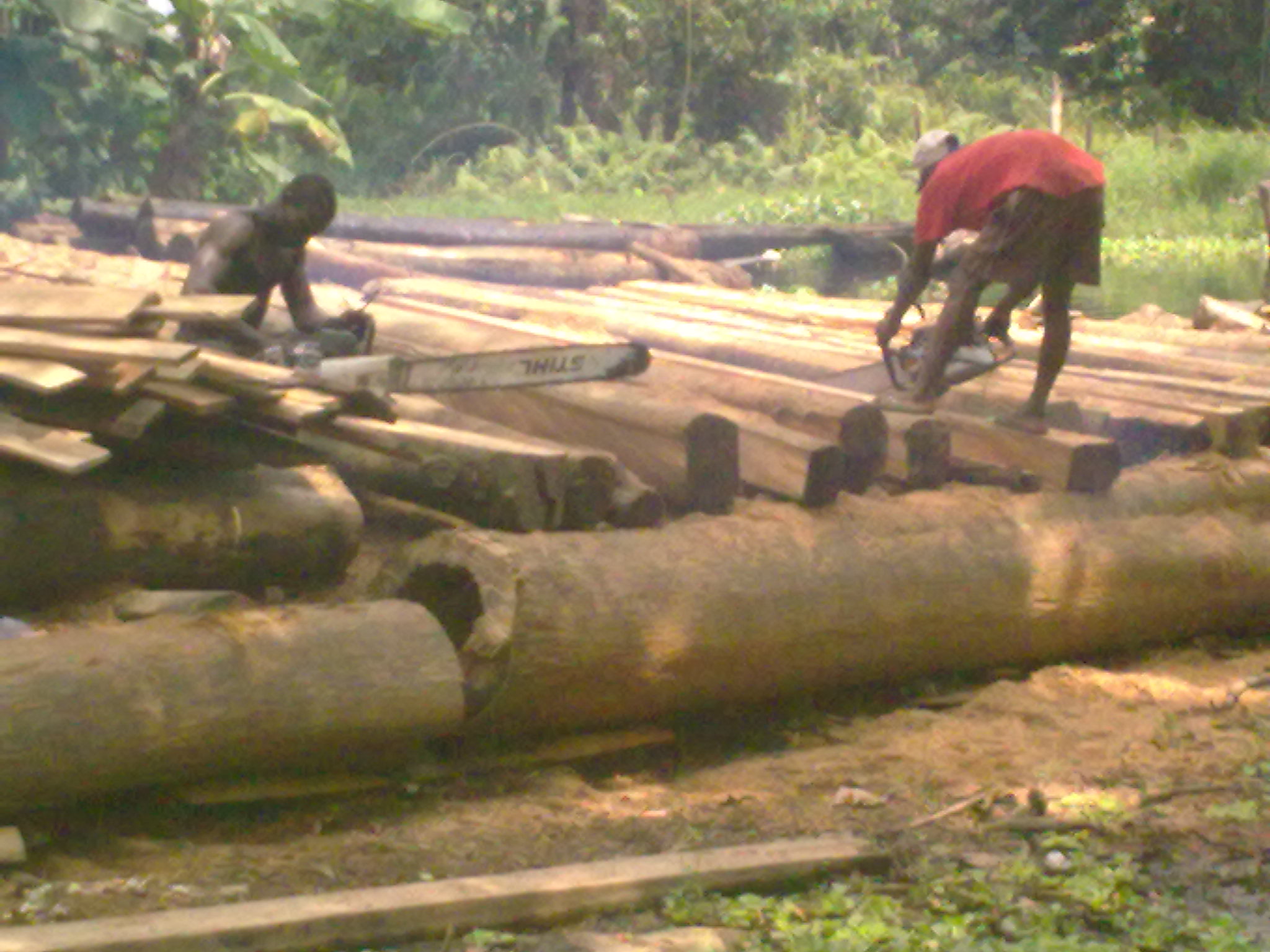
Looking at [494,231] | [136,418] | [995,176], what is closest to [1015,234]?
[995,176]

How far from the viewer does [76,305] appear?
5258 mm

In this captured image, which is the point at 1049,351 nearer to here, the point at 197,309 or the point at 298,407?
the point at 298,407

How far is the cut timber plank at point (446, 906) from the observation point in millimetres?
3543

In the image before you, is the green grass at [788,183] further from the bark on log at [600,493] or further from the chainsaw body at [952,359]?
the bark on log at [600,493]

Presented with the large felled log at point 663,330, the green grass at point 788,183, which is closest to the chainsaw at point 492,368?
the large felled log at point 663,330

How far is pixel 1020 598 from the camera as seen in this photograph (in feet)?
20.5

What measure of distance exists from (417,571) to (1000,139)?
324cm

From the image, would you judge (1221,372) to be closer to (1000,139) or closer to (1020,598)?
(1000,139)

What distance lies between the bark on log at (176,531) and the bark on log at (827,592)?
37 cm

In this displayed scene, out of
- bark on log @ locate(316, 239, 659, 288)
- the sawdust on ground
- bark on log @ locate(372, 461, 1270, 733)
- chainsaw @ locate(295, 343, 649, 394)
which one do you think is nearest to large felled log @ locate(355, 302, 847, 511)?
bark on log @ locate(372, 461, 1270, 733)

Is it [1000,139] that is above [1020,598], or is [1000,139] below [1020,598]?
above

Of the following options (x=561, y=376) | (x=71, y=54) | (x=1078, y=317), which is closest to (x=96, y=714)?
(x=561, y=376)

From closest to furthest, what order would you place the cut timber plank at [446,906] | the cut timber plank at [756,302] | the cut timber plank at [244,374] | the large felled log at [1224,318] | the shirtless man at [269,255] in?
the cut timber plank at [446,906] < the cut timber plank at [244,374] < the shirtless man at [269,255] < the cut timber plank at [756,302] < the large felled log at [1224,318]

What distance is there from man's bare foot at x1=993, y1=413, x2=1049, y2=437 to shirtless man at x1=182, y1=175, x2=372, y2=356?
262cm
